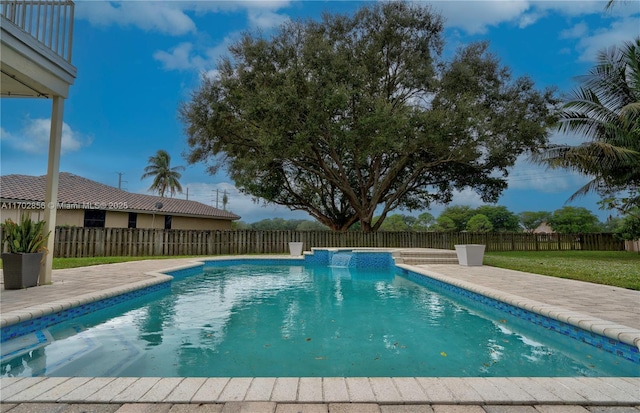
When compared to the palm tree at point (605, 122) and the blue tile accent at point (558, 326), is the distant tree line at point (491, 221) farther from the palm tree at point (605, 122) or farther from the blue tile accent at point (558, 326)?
the blue tile accent at point (558, 326)

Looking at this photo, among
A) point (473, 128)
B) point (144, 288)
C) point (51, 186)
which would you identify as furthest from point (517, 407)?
point (473, 128)

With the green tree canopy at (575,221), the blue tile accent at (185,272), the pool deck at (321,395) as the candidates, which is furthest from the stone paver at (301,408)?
the green tree canopy at (575,221)

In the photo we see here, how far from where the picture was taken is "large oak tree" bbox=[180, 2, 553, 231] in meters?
13.8

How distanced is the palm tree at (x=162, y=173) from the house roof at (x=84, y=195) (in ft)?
53.9

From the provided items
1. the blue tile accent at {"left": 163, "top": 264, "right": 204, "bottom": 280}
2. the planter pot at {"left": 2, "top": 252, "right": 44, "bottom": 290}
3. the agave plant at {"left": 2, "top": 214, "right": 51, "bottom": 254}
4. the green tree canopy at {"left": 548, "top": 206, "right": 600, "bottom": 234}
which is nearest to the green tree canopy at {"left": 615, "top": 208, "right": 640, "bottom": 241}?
the blue tile accent at {"left": 163, "top": 264, "right": 204, "bottom": 280}

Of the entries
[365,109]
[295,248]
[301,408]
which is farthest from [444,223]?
[301,408]

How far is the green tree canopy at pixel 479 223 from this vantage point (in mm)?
49294

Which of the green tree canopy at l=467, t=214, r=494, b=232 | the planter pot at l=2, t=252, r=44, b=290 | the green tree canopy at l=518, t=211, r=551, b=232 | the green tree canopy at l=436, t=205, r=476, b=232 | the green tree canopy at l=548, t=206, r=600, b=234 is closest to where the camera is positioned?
the planter pot at l=2, t=252, r=44, b=290

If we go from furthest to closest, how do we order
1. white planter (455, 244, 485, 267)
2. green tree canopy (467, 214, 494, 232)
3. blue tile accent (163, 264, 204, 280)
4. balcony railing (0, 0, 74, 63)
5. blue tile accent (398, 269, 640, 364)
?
green tree canopy (467, 214, 494, 232) < white planter (455, 244, 485, 267) < blue tile accent (163, 264, 204, 280) < balcony railing (0, 0, 74, 63) < blue tile accent (398, 269, 640, 364)

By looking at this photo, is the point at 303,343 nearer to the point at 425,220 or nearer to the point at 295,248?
the point at 295,248

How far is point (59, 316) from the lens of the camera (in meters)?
4.07

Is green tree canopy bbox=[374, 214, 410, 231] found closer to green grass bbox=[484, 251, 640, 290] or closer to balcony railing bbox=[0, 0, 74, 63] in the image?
green grass bbox=[484, 251, 640, 290]

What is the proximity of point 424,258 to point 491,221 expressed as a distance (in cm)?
4908

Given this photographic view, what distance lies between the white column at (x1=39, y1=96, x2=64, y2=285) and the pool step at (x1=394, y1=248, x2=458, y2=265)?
888 cm
